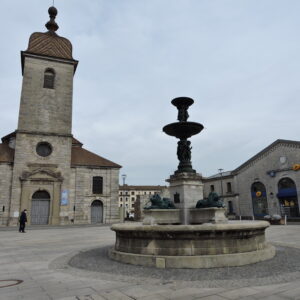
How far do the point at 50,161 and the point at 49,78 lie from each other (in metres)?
11.0

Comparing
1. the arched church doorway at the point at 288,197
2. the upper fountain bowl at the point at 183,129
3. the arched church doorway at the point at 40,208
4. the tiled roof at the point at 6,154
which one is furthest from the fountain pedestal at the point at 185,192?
the arched church doorway at the point at 288,197

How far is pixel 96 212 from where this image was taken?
32625 mm

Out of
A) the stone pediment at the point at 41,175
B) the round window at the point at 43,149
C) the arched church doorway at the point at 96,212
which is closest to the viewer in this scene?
the stone pediment at the point at 41,175

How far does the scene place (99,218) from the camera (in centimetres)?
3269

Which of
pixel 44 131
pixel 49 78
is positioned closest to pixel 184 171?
pixel 44 131

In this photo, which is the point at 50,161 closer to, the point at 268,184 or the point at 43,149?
the point at 43,149

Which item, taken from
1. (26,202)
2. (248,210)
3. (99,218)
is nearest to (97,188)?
(99,218)

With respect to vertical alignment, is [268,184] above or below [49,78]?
below

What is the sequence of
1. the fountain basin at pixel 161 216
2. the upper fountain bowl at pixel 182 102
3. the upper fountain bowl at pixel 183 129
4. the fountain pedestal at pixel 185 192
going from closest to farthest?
the fountain basin at pixel 161 216, the fountain pedestal at pixel 185 192, the upper fountain bowl at pixel 183 129, the upper fountain bowl at pixel 182 102

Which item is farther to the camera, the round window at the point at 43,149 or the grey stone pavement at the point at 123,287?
the round window at the point at 43,149

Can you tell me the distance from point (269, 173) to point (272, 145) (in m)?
4.25

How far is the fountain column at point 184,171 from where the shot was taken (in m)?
9.20

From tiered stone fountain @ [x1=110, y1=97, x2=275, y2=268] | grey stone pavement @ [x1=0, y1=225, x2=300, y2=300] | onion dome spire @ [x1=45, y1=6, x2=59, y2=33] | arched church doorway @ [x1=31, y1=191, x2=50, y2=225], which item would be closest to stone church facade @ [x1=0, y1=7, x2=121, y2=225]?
arched church doorway @ [x1=31, y1=191, x2=50, y2=225]

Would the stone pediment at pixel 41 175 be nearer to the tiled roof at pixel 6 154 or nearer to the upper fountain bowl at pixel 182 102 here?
the tiled roof at pixel 6 154
